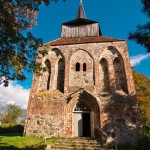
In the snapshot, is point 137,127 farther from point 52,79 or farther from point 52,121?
point 52,79

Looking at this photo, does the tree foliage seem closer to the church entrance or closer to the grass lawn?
the church entrance

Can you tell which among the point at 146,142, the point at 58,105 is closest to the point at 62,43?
the point at 58,105

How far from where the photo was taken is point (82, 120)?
48.7ft

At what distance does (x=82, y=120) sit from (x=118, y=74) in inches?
216

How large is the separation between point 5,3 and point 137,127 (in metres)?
12.3

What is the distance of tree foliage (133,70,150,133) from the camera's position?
864 inches

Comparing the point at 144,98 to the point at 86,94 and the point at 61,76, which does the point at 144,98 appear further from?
the point at 61,76

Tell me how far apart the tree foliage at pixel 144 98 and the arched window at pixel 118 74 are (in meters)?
9.41

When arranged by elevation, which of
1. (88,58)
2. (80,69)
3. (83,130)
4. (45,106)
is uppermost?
(88,58)

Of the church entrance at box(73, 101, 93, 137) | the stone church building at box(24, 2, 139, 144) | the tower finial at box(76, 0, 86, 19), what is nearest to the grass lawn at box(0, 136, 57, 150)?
the stone church building at box(24, 2, 139, 144)

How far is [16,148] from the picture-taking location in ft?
33.6

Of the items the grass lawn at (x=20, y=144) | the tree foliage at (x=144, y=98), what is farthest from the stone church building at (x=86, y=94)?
the tree foliage at (x=144, y=98)

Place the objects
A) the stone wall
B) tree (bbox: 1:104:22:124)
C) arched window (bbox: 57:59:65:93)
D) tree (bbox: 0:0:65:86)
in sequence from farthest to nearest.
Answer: tree (bbox: 1:104:22:124), arched window (bbox: 57:59:65:93), the stone wall, tree (bbox: 0:0:65:86)

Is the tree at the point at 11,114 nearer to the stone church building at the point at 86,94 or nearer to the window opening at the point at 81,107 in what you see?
the stone church building at the point at 86,94
